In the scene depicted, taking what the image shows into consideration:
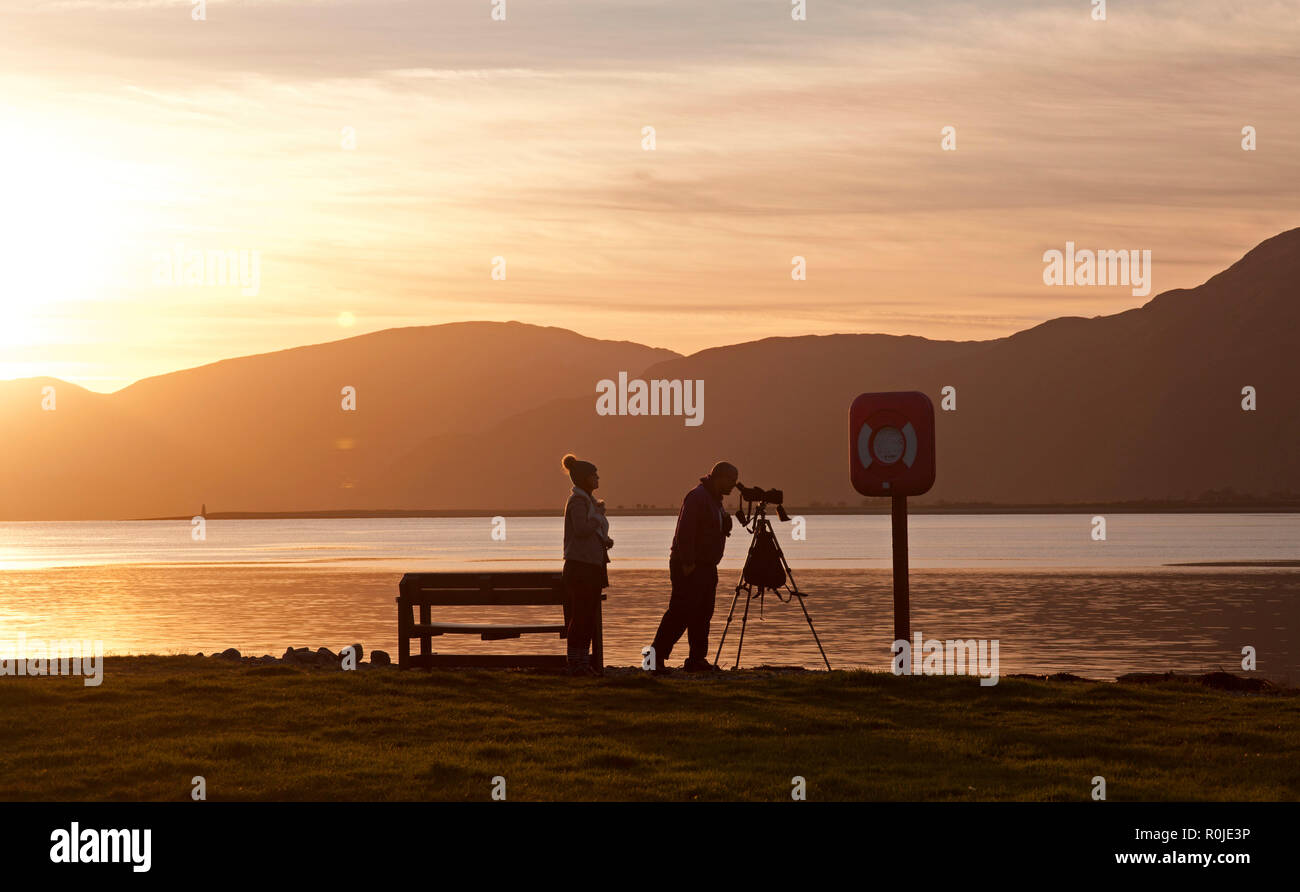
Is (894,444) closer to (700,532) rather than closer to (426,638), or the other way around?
(700,532)

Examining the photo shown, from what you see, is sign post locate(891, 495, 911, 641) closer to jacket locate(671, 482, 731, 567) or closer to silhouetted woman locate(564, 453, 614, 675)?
jacket locate(671, 482, 731, 567)

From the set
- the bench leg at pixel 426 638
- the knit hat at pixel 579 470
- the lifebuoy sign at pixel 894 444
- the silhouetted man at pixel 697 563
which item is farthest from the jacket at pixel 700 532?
the bench leg at pixel 426 638

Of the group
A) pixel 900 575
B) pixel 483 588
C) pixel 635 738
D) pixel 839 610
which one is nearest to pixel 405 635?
pixel 483 588

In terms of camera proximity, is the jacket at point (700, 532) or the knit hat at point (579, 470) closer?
the knit hat at point (579, 470)

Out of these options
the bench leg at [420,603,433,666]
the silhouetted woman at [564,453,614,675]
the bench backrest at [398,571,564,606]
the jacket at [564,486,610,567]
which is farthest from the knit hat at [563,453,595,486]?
the bench leg at [420,603,433,666]

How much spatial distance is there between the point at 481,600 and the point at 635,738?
A: 4.84 m

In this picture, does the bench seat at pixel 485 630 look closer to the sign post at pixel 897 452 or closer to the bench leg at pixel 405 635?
the bench leg at pixel 405 635

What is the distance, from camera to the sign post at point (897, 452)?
52.6 feet

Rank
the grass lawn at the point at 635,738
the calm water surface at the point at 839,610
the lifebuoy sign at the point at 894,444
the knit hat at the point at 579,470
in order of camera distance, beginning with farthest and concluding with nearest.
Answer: the calm water surface at the point at 839,610
the lifebuoy sign at the point at 894,444
the knit hat at the point at 579,470
the grass lawn at the point at 635,738

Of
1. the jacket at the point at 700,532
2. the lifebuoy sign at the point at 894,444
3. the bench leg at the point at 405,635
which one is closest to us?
the lifebuoy sign at the point at 894,444

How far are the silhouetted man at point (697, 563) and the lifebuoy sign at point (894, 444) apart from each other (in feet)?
5.07

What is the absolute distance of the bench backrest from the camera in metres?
16.2
